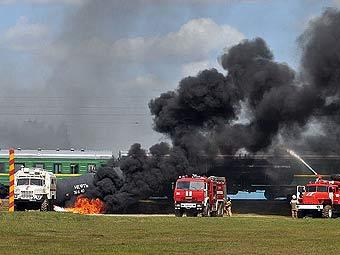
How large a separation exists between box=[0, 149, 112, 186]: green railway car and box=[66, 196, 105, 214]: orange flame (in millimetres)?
10048

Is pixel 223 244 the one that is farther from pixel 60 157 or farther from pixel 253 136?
pixel 60 157

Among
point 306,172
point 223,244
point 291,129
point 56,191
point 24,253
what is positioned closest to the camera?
point 24,253

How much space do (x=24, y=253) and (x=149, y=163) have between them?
142ft

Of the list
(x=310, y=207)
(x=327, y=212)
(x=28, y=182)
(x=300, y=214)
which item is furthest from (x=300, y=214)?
(x=28, y=182)

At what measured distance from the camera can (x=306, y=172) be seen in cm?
6919

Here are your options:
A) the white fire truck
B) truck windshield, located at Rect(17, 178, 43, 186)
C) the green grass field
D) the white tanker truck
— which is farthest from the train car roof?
the green grass field

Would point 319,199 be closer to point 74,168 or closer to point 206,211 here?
point 206,211

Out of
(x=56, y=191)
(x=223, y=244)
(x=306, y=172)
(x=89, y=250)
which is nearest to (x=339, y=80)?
(x=306, y=172)

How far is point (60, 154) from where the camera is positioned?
71812 millimetres

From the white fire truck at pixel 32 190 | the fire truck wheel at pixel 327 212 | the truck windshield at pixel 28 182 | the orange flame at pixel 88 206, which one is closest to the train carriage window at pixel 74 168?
the orange flame at pixel 88 206

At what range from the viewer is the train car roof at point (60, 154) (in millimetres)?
71625

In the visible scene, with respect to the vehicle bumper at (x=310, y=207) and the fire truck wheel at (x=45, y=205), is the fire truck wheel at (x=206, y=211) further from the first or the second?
the fire truck wheel at (x=45, y=205)

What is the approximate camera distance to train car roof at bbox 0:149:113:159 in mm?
71625

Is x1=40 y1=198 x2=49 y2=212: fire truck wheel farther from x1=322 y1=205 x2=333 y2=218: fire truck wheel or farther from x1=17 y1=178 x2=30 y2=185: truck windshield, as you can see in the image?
x1=322 y1=205 x2=333 y2=218: fire truck wheel
